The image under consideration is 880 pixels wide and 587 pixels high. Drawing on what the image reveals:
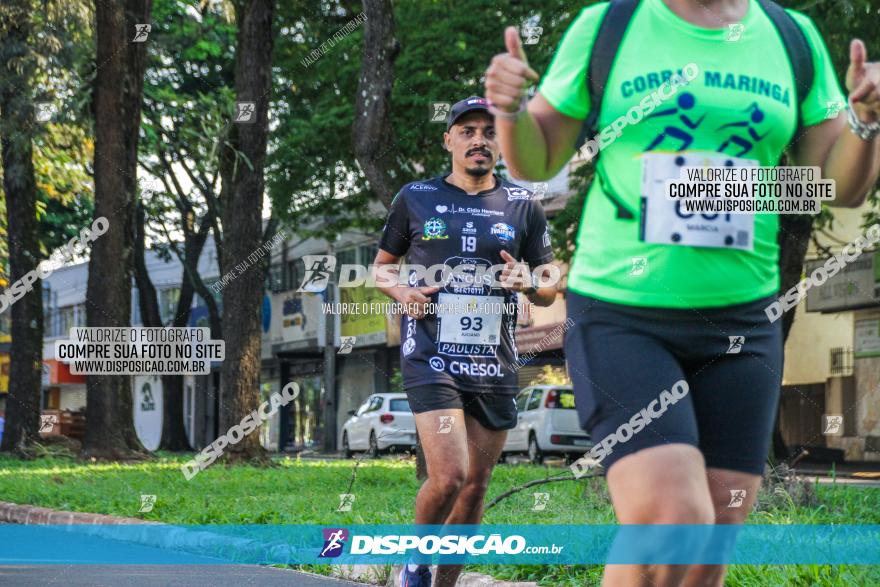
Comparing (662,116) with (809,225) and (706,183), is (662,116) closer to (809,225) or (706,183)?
(706,183)

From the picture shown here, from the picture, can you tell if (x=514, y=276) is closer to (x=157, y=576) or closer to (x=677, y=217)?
(x=677, y=217)

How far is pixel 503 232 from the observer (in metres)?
6.57

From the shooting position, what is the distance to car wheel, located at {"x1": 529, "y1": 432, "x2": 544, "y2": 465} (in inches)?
1184

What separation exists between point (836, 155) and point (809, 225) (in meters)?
18.7

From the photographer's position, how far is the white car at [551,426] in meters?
29.3

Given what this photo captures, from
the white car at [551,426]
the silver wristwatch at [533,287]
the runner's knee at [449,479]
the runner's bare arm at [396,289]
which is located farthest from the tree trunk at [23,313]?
the runner's knee at [449,479]

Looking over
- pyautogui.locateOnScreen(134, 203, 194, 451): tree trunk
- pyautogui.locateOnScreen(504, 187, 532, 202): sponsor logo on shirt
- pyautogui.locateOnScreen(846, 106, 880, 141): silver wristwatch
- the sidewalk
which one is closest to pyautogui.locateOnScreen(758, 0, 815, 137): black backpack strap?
pyautogui.locateOnScreen(846, 106, 880, 141): silver wristwatch

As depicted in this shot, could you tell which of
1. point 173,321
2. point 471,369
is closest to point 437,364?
point 471,369

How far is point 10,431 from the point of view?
26953 millimetres

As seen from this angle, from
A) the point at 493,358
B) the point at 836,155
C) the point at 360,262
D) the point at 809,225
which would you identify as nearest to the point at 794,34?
the point at 836,155

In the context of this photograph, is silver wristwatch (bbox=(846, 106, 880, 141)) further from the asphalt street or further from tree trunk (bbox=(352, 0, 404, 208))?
tree trunk (bbox=(352, 0, 404, 208))

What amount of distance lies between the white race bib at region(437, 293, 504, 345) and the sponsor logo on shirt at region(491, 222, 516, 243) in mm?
253

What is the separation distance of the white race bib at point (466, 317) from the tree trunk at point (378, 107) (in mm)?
8590

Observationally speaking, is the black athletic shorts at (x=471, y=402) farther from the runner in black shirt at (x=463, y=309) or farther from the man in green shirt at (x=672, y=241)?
the man in green shirt at (x=672, y=241)
